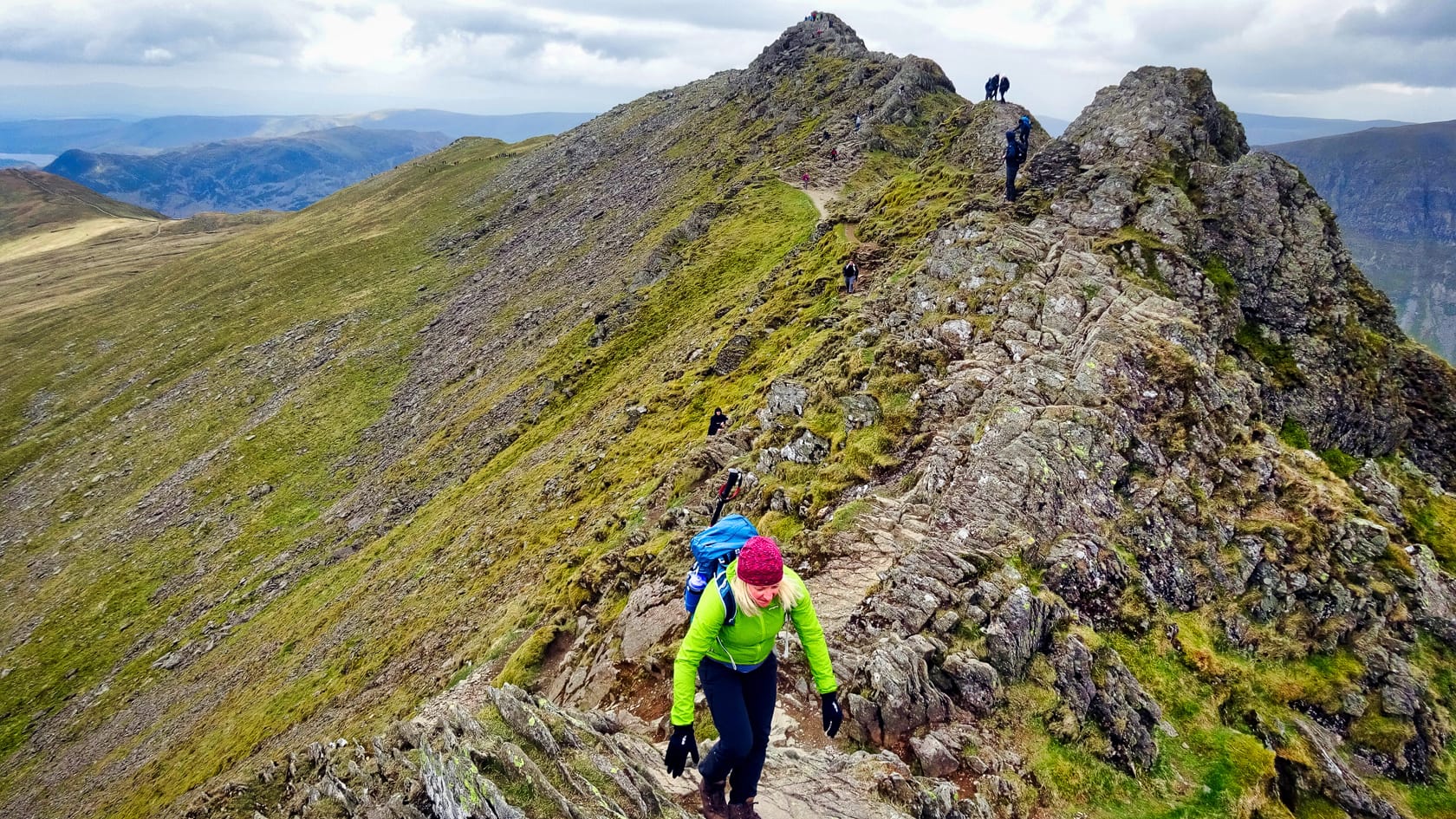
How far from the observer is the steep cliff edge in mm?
12594

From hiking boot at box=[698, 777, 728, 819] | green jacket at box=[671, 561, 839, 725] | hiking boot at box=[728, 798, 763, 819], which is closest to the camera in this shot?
green jacket at box=[671, 561, 839, 725]

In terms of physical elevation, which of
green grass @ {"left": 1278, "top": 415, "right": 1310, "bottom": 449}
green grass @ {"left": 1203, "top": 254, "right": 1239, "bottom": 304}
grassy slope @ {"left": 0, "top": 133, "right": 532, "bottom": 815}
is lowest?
grassy slope @ {"left": 0, "top": 133, "right": 532, "bottom": 815}

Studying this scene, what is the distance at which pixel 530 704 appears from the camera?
43.6 ft

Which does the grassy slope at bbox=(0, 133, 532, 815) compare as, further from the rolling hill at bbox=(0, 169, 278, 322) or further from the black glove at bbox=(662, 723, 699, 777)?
the black glove at bbox=(662, 723, 699, 777)

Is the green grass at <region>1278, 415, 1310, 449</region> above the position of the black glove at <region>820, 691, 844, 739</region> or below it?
above

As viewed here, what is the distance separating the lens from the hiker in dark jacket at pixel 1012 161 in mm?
27250

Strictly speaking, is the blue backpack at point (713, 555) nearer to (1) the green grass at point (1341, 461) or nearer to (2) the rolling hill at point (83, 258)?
(1) the green grass at point (1341, 461)

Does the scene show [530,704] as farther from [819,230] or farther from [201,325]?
[201,325]

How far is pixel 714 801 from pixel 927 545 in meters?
7.73

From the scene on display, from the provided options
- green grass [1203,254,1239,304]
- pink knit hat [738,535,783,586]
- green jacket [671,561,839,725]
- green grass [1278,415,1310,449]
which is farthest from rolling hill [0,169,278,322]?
green grass [1278,415,1310,449]

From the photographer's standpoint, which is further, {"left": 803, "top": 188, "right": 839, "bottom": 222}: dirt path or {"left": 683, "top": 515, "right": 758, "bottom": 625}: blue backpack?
{"left": 803, "top": 188, "right": 839, "bottom": 222}: dirt path

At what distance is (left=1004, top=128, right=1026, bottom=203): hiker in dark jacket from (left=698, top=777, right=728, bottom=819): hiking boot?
25.7 meters

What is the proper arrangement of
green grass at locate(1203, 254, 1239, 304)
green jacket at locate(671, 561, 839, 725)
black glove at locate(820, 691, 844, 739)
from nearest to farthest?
green jacket at locate(671, 561, 839, 725)
black glove at locate(820, 691, 844, 739)
green grass at locate(1203, 254, 1239, 304)

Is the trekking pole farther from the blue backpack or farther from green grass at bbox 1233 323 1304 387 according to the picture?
green grass at bbox 1233 323 1304 387
